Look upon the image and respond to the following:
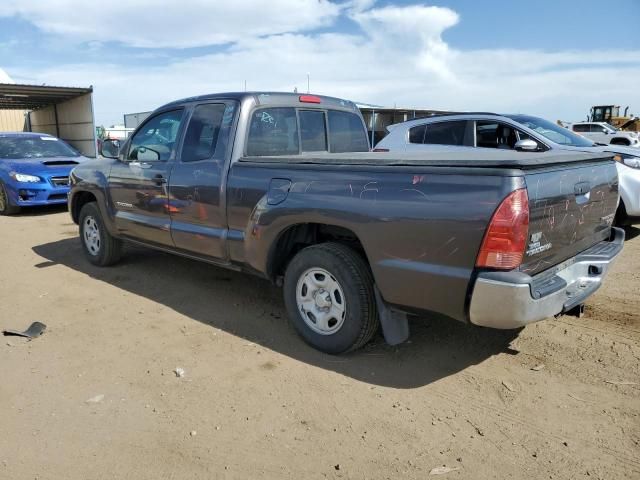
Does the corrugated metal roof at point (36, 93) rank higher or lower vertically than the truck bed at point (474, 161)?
higher

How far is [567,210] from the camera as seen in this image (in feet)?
9.98

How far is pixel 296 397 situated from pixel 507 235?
158 centimetres

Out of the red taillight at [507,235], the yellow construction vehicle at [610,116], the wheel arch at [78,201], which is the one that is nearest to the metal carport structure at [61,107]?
the wheel arch at [78,201]

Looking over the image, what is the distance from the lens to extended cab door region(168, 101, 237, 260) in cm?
416

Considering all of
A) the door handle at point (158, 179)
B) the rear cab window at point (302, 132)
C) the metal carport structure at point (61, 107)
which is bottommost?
the door handle at point (158, 179)

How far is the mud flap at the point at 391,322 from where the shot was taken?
3291mm

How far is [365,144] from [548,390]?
3214 mm

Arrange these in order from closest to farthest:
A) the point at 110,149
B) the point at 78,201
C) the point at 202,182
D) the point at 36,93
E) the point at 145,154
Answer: the point at 202,182 → the point at 145,154 → the point at 110,149 → the point at 78,201 → the point at 36,93

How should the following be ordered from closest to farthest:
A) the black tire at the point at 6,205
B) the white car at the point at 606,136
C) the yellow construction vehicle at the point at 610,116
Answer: the black tire at the point at 6,205 → the white car at the point at 606,136 → the yellow construction vehicle at the point at 610,116

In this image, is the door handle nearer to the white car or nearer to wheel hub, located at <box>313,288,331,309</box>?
wheel hub, located at <box>313,288,331,309</box>

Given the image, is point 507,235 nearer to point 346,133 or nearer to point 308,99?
point 308,99

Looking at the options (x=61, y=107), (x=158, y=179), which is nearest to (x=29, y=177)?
(x=158, y=179)

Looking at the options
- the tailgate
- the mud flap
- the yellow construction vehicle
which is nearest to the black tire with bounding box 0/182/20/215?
the mud flap

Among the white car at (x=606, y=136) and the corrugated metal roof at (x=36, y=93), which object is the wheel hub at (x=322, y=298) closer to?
the white car at (x=606, y=136)
